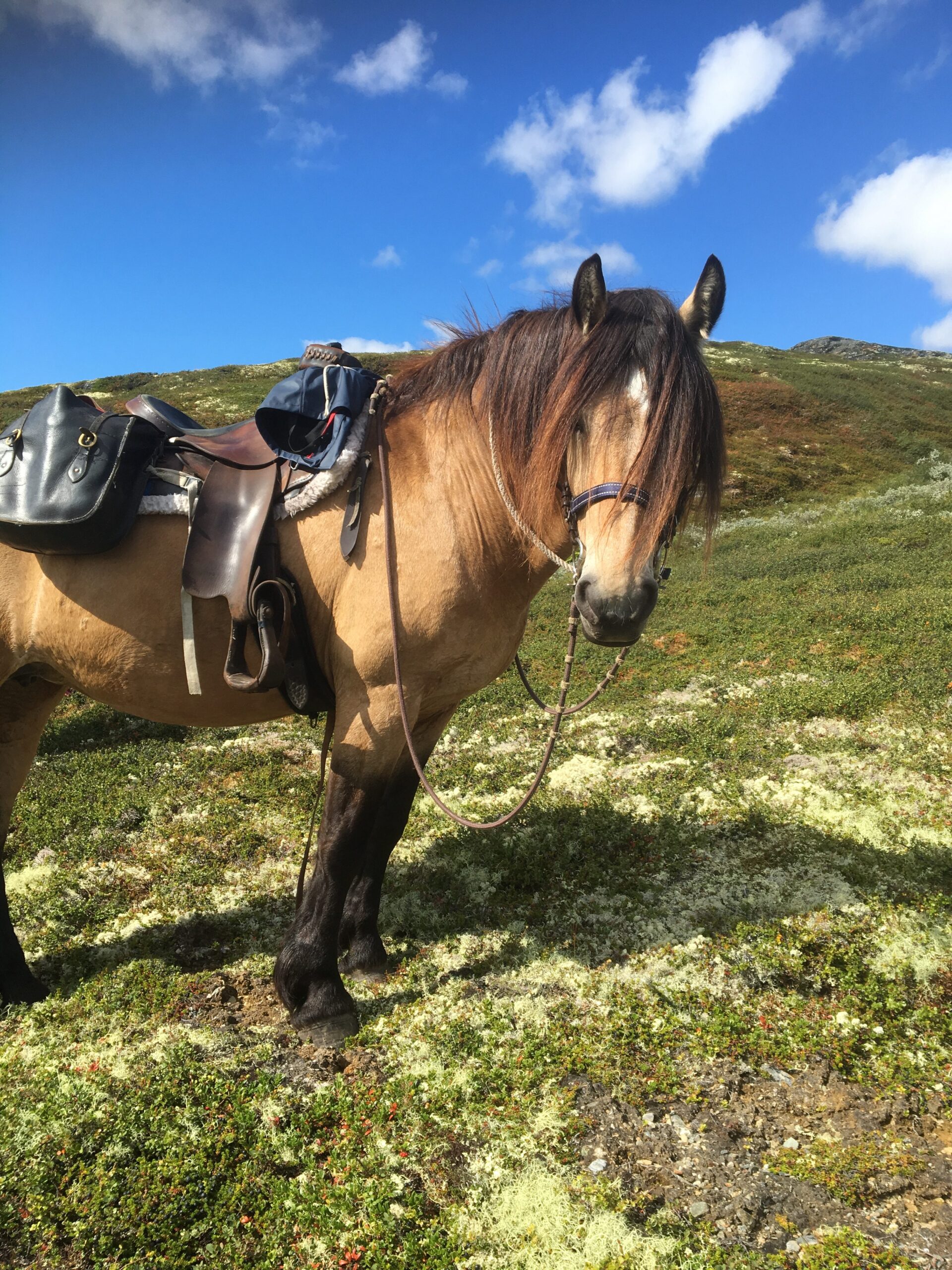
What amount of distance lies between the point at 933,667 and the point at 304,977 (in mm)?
7281

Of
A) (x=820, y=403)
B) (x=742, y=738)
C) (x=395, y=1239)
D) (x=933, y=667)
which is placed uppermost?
(x=820, y=403)

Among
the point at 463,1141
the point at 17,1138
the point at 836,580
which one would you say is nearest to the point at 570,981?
the point at 463,1141

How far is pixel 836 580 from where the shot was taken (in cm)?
1231

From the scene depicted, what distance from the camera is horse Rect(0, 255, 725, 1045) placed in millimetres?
2832

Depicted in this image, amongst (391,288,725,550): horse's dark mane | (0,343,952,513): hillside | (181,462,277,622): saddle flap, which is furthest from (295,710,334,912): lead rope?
(0,343,952,513): hillside

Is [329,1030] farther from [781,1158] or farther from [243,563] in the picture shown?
[243,563]

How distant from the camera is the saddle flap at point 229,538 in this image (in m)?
3.28

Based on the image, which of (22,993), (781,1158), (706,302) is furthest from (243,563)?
(781,1158)

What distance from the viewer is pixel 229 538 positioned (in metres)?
3.34

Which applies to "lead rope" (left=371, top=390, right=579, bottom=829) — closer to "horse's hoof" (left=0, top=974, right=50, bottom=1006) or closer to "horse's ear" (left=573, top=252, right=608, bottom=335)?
"horse's ear" (left=573, top=252, right=608, bottom=335)

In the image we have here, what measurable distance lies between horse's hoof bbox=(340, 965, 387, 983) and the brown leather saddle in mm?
1659

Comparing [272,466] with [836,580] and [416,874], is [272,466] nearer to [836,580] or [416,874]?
[416,874]

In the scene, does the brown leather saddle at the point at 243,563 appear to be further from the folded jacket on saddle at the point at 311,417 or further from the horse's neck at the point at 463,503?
the horse's neck at the point at 463,503

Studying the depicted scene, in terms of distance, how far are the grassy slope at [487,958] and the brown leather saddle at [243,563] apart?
1.84 metres
